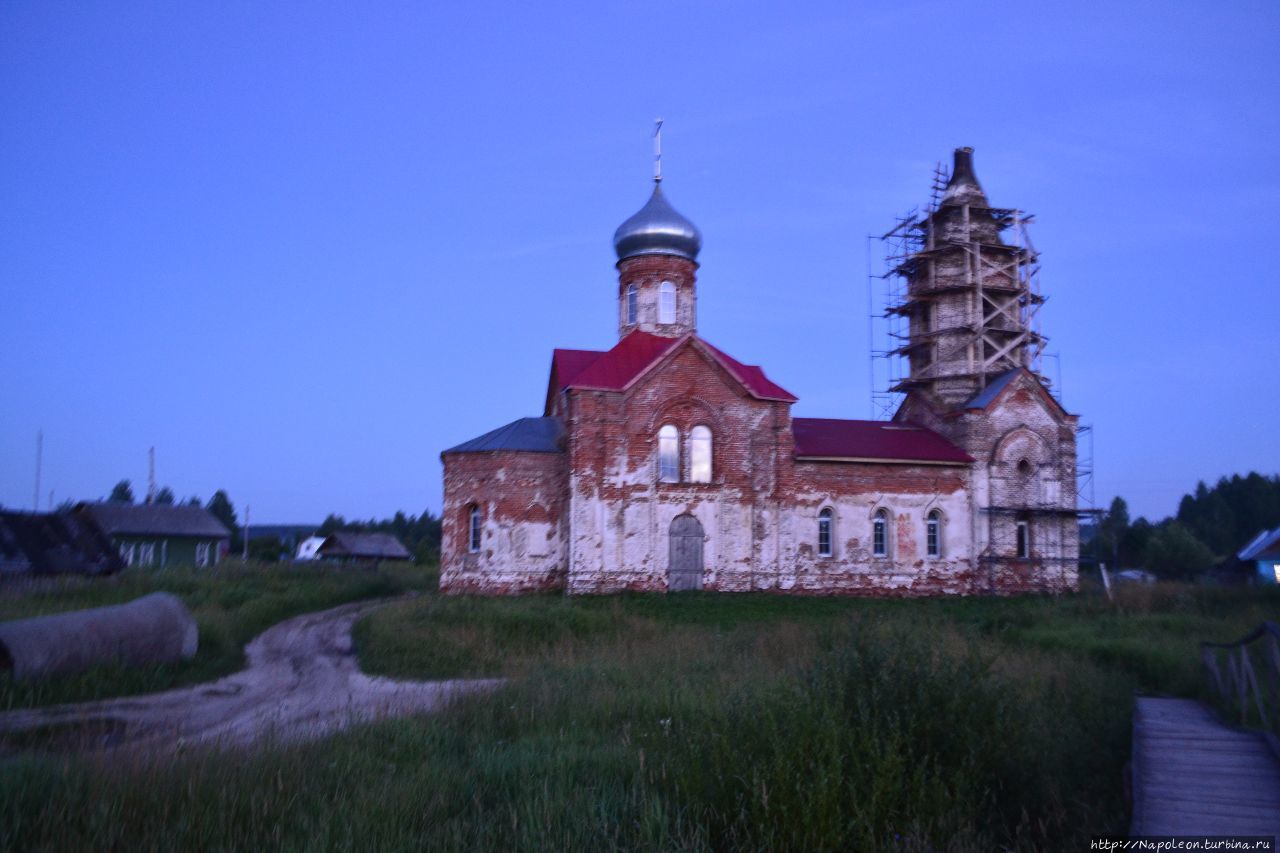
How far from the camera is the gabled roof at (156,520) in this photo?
43.0 meters

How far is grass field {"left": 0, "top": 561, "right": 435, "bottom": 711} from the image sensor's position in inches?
507

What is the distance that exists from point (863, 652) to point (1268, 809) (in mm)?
2993

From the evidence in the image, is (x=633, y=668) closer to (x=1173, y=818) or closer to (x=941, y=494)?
(x=1173, y=818)

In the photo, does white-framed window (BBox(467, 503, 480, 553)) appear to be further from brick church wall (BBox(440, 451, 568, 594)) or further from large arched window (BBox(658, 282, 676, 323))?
large arched window (BBox(658, 282, 676, 323))

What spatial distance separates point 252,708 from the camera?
12812 millimetres

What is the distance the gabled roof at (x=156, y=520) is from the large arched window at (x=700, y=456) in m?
27.3

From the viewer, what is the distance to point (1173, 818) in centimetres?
644

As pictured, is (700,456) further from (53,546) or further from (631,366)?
(53,546)

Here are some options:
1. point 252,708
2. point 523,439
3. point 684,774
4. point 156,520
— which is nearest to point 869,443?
point 523,439

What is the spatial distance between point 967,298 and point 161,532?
34.3 m

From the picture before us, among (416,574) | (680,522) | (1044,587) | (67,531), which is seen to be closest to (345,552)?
(416,574)

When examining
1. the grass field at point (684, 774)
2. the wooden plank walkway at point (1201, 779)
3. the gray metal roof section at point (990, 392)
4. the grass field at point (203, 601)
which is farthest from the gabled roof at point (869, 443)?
the wooden plank walkway at point (1201, 779)

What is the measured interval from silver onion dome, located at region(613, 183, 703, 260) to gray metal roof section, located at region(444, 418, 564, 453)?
5907 millimetres

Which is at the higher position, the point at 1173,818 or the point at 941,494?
the point at 941,494
